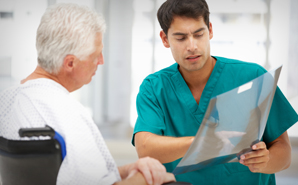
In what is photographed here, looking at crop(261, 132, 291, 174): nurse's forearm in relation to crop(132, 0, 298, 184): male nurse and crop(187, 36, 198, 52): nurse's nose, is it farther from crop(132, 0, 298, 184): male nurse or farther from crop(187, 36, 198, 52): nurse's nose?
crop(187, 36, 198, 52): nurse's nose

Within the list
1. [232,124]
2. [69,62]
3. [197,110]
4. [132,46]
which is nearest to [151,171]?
[232,124]

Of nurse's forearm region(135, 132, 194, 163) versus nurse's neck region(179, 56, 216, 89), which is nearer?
nurse's forearm region(135, 132, 194, 163)

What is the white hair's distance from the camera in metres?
0.72

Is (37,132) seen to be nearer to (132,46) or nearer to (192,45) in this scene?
(192,45)

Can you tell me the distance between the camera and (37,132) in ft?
2.02

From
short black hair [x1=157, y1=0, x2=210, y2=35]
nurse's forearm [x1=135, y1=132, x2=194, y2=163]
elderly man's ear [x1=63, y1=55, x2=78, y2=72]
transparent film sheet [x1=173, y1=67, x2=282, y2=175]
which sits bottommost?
nurse's forearm [x1=135, y1=132, x2=194, y2=163]

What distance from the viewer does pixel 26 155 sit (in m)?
0.64

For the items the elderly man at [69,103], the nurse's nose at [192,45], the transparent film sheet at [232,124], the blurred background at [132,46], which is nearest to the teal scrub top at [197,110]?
the nurse's nose at [192,45]

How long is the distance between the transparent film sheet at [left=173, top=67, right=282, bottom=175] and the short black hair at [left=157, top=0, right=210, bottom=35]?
0.41 metres

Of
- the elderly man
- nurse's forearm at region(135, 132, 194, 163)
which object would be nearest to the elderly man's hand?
the elderly man

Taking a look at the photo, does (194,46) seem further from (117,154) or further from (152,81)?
(117,154)

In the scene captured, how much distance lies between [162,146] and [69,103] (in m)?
0.40

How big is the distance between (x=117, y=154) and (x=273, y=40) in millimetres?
2221

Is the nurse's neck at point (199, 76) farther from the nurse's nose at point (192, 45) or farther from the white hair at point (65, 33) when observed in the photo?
the white hair at point (65, 33)
